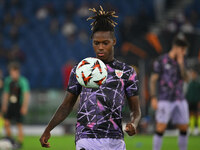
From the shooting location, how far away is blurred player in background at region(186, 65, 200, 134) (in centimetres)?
1592

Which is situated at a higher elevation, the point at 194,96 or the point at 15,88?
the point at 15,88

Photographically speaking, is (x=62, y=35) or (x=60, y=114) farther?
(x=62, y=35)

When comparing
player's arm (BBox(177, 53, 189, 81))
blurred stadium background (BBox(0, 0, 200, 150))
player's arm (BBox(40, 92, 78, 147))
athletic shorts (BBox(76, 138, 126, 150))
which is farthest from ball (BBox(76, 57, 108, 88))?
blurred stadium background (BBox(0, 0, 200, 150))

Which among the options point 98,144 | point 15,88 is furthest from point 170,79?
point 15,88

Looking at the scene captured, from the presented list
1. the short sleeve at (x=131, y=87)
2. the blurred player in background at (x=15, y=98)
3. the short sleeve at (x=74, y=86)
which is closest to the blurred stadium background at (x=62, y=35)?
the blurred player in background at (x=15, y=98)

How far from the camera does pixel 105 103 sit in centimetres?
435

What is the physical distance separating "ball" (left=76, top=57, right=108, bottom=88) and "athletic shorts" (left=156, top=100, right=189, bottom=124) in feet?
15.4

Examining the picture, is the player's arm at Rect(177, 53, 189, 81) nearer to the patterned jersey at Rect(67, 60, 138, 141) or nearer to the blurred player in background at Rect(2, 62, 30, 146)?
the patterned jersey at Rect(67, 60, 138, 141)

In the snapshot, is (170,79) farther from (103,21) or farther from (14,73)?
(14,73)

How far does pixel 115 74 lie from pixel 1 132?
1327 cm

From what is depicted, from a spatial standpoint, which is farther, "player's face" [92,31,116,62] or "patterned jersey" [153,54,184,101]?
"patterned jersey" [153,54,184,101]

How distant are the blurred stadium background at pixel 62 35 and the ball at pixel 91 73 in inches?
493

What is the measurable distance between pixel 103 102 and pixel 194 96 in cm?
1203

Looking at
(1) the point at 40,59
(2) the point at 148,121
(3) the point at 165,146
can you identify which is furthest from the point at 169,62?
(1) the point at 40,59
